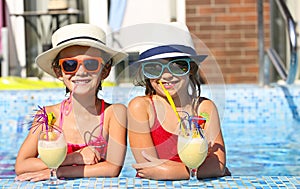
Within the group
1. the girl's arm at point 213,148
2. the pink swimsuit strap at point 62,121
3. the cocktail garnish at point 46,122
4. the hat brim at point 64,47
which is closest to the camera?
the cocktail garnish at point 46,122

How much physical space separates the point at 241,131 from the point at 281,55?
2.98 meters

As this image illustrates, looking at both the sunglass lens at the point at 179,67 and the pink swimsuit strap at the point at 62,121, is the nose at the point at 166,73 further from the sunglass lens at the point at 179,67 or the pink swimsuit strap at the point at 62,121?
the pink swimsuit strap at the point at 62,121

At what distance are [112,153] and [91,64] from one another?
43cm

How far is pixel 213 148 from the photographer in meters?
3.08

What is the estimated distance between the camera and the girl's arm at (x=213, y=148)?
2920mm

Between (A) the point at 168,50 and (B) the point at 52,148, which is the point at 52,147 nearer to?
(B) the point at 52,148

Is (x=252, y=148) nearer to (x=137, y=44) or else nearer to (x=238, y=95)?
(x=238, y=95)

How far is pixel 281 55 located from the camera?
8.80 m

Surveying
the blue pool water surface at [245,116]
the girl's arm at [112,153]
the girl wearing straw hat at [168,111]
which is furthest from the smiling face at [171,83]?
the blue pool water surface at [245,116]

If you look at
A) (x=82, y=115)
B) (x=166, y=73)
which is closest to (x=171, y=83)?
(x=166, y=73)

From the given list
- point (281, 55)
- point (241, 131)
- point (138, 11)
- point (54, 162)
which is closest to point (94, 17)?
point (138, 11)

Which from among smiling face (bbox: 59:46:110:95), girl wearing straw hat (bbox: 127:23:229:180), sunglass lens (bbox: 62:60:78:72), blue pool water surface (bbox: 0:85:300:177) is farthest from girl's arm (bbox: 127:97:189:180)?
blue pool water surface (bbox: 0:85:300:177)

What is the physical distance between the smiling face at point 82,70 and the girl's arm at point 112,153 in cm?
17

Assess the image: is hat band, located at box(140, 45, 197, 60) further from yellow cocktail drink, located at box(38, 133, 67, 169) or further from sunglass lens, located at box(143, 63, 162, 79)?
yellow cocktail drink, located at box(38, 133, 67, 169)
